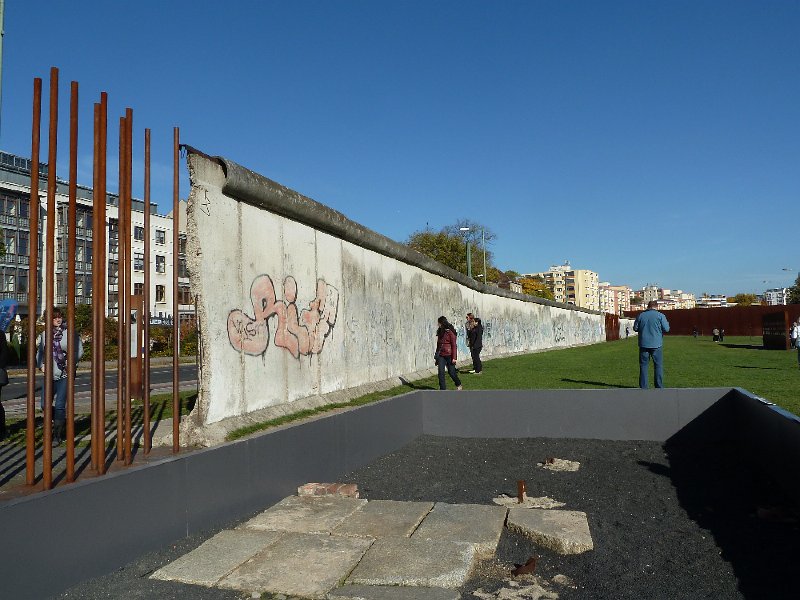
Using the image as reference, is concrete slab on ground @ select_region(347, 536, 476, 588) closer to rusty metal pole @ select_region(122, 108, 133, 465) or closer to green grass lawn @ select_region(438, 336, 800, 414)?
rusty metal pole @ select_region(122, 108, 133, 465)

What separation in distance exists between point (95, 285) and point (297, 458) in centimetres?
278

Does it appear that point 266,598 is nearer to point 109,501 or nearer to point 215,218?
point 109,501

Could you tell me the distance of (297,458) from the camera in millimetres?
6719

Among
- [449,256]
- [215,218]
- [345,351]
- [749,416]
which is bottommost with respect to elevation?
[749,416]

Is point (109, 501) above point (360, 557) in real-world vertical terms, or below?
above

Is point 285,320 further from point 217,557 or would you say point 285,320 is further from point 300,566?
point 300,566

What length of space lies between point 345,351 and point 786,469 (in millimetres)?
6024

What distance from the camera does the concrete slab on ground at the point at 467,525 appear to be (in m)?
5.05

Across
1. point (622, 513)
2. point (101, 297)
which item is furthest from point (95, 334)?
point (622, 513)

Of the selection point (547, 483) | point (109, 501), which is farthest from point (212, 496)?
point (547, 483)

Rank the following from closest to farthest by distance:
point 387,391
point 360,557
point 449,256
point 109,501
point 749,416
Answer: point 109,501, point 360,557, point 749,416, point 387,391, point 449,256

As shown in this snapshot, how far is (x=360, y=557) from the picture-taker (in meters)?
4.71

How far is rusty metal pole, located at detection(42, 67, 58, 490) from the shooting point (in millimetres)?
4164

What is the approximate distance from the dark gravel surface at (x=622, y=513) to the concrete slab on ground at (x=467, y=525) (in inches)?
5.4
